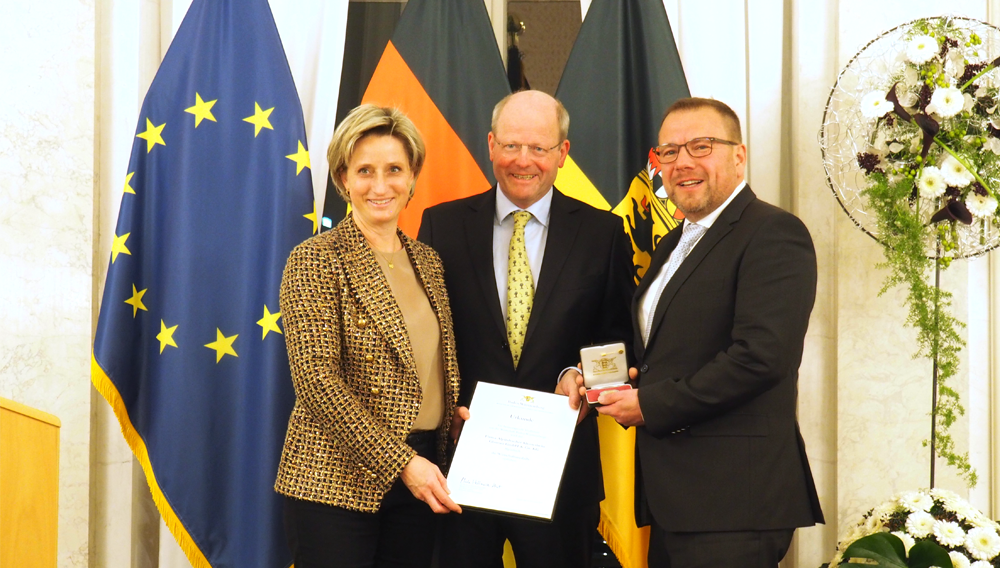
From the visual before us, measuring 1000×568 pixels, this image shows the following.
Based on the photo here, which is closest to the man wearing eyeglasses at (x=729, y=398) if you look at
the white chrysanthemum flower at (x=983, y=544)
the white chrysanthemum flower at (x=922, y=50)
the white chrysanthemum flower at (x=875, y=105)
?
the white chrysanthemum flower at (x=983, y=544)

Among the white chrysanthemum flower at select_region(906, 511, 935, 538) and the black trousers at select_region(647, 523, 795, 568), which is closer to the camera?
the black trousers at select_region(647, 523, 795, 568)

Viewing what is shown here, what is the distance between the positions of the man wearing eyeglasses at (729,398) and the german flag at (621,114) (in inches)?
29.9

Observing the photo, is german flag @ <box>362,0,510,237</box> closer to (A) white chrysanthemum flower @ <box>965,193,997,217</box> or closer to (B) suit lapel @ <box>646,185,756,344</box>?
(B) suit lapel @ <box>646,185,756,344</box>

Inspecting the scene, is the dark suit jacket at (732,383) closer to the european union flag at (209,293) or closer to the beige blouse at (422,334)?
the beige blouse at (422,334)

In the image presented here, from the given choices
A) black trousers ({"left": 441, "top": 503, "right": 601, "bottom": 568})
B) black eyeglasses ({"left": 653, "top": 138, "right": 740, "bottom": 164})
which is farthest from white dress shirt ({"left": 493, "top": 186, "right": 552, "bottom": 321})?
black trousers ({"left": 441, "top": 503, "right": 601, "bottom": 568})

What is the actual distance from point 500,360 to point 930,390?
1735 mm

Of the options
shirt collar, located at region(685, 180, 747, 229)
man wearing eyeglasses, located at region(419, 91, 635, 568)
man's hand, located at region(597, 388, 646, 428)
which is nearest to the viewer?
man's hand, located at region(597, 388, 646, 428)

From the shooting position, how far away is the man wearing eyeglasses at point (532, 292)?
2.48m

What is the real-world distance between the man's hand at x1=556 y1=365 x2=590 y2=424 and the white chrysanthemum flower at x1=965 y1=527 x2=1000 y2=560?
1.15m

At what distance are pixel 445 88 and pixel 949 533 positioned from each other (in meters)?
2.33

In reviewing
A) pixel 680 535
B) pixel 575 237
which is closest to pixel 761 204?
pixel 575 237


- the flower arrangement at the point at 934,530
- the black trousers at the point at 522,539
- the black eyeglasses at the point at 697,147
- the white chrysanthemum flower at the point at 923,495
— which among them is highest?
the black eyeglasses at the point at 697,147

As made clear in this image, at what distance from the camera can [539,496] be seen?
7.20 ft

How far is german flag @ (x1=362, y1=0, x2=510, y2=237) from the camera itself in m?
3.18
